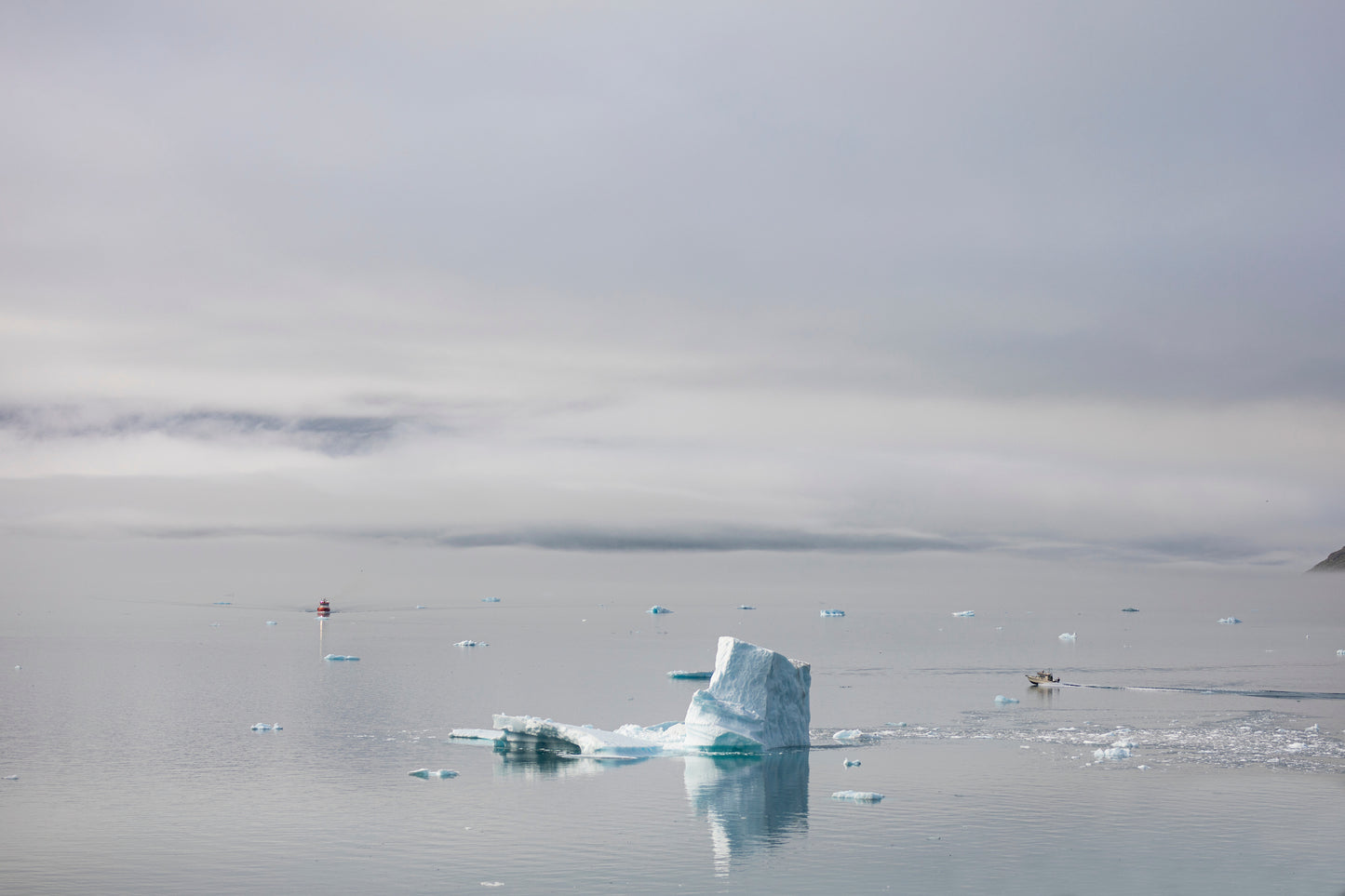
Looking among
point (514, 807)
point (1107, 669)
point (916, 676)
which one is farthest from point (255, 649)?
point (514, 807)

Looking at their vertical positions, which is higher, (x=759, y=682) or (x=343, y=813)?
(x=759, y=682)

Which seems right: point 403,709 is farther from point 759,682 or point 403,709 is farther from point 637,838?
point 637,838

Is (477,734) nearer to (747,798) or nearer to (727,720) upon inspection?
(727,720)

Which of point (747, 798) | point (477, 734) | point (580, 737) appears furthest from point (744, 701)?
point (477, 734)

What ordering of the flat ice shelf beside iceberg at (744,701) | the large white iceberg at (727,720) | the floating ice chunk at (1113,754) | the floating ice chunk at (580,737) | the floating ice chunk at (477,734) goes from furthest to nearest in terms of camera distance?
the floating ice chunk at (477,734)
the floating ice chunk at (1113,754)
the floating ice chunk at (580,737)
the large white iceberg at (727,720)
the flat ice shelf beside iceberg at (744,701)

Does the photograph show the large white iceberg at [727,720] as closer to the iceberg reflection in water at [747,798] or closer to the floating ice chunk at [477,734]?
the iceberg reflection in water at [747,798]

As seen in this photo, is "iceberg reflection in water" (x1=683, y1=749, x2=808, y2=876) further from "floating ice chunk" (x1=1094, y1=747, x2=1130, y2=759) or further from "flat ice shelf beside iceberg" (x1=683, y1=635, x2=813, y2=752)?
"floating ice chunk" (x1=1094, y1=747, x2=1130, y2=759)

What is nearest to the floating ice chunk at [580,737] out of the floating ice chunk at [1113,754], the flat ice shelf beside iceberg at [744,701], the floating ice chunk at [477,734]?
the floating ice chunk at [477,734]
